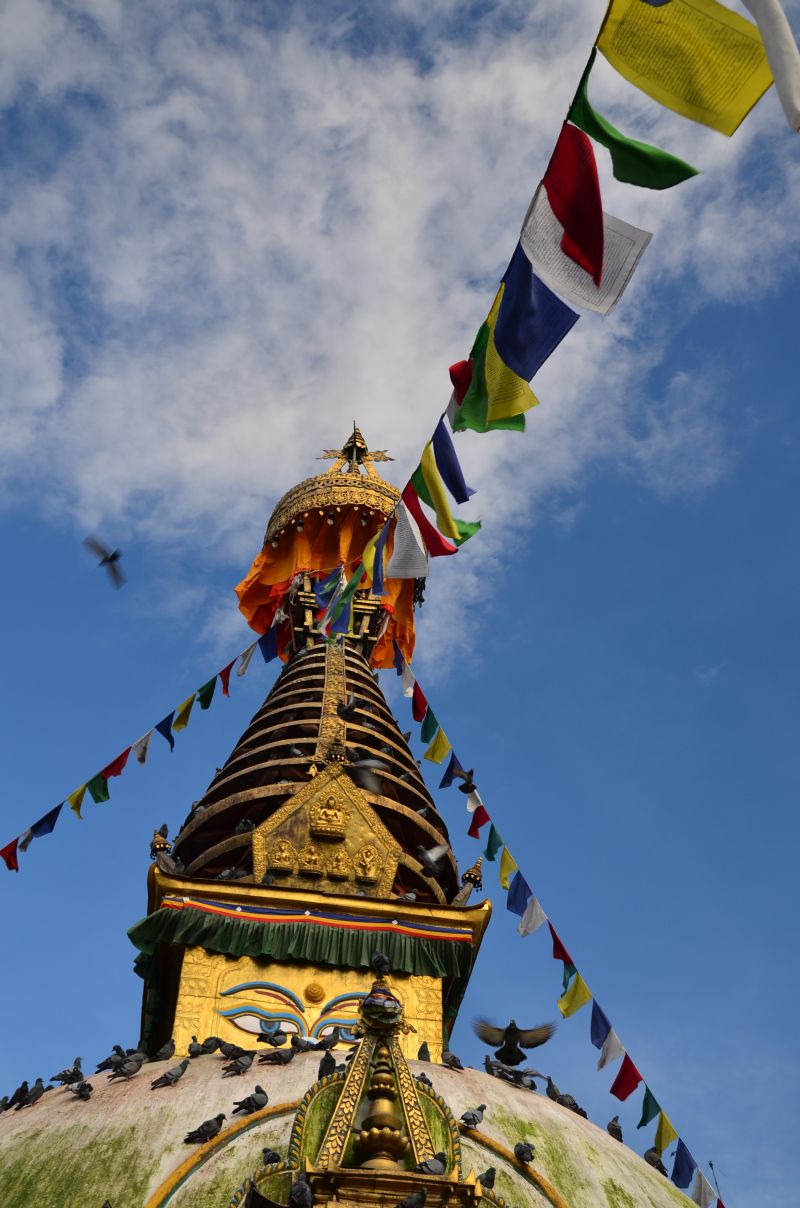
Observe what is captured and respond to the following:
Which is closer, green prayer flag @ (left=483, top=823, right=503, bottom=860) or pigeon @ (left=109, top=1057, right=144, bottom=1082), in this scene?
pigeon @ (left=109, top=1057, right=144, bottom=1082)

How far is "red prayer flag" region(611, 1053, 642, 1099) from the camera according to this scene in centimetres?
1109

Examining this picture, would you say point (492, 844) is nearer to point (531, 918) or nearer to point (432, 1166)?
point (531, 918)

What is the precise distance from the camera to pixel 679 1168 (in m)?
10.7

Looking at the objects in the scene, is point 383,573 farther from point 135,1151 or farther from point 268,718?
point 268,718

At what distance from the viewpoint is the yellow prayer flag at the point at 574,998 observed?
460 inches

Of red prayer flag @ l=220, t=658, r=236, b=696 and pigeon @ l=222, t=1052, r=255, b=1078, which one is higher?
red prayer flag @ l=220, t=658, r=236, b=696

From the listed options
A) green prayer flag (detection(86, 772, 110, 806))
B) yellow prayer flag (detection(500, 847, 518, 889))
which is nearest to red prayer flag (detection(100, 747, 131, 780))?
green prayer flag (detection(86, 772, 110, 806))

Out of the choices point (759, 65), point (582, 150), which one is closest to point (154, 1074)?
point (582, 150)

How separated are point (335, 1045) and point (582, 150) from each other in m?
6.25

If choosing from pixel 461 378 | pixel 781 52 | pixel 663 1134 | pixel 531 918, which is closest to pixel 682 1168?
pixel 663 1134

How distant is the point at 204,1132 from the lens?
7.75 m

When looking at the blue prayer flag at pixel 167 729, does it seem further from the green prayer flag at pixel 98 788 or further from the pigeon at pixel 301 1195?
the pigeon at pixel 301 1195

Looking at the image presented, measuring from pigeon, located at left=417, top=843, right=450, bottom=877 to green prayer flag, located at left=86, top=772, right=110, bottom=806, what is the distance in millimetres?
3683

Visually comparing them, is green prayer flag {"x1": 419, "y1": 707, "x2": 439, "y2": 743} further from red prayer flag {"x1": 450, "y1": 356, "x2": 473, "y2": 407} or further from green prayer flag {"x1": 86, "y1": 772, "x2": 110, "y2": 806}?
red prayer flag {"x1": 450, "y1": 356, "x2": 473, "y2": 407}
